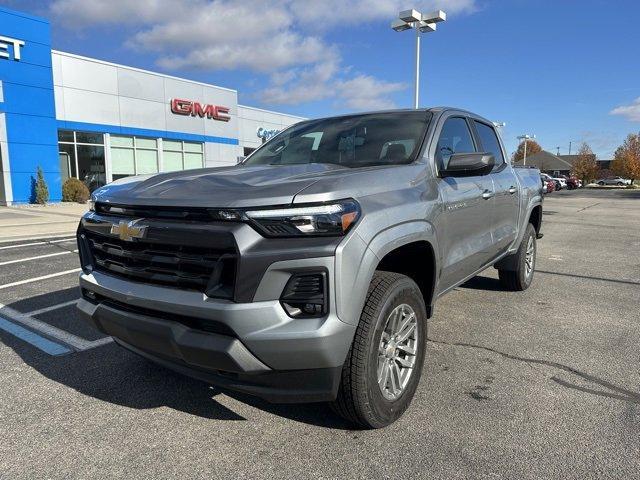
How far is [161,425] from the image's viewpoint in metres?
2.73

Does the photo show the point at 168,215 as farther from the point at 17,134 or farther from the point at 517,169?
the point at 17,134

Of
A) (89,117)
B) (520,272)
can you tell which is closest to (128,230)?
(520,272)

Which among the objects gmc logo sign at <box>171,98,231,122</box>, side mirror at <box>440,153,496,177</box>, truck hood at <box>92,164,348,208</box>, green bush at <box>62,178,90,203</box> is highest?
gmc logo sign at <box>171,98,231,122</box>

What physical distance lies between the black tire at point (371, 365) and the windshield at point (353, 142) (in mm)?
962

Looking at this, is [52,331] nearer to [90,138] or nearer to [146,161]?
[90,138]

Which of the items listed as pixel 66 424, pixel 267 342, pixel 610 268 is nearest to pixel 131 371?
pixel 66 424

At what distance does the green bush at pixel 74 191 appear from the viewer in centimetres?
2041

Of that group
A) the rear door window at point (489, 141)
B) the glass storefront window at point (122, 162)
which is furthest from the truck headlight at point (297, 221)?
the glass storefront window at point (122, 162)

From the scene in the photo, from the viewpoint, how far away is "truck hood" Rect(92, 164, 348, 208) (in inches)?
88.2

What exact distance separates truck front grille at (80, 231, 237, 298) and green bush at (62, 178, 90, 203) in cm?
1982

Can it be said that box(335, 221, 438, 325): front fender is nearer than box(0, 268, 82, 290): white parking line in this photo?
Yes

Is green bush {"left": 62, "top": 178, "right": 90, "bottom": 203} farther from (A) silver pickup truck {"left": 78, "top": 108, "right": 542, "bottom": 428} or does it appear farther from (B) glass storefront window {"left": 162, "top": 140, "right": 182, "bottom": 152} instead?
(A) silver pickup truck {"left": 78, "top": 108, "right": 542, "bottom": 428}

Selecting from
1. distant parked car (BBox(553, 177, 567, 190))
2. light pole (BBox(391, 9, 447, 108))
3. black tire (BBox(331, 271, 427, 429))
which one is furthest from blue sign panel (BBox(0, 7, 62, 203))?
distant parked car (BBox(553, 177, 567, 190))

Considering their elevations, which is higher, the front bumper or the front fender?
the front fender
